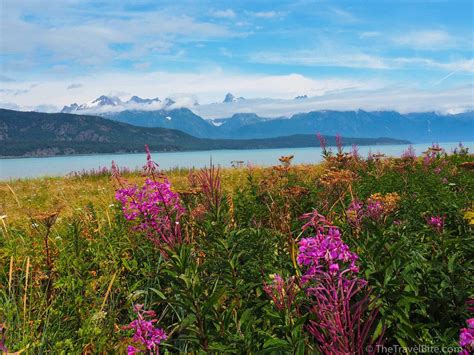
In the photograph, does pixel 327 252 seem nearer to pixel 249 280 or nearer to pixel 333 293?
pixel 333 293

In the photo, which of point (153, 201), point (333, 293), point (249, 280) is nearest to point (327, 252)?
point (333, 293)

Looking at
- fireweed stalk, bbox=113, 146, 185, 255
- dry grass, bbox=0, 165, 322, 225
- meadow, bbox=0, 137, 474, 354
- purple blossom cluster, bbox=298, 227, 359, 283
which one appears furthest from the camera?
dry grass, bbox=0, 165, 322, 225

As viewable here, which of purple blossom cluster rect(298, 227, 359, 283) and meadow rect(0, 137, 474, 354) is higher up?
purple blossom cluster rect(298, 227, 359, 283)

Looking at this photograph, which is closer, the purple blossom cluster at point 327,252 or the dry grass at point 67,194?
the purple blossom cluster at point 327,252

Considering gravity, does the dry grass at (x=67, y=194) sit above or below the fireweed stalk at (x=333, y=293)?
below

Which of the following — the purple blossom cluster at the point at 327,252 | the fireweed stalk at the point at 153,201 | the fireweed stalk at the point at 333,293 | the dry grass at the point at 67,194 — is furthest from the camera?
the dry grass at the point at 67,194

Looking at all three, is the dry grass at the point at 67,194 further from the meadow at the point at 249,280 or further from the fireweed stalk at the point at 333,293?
the fireweed stalk at the point at 333,293

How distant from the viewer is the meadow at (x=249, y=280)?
2219 millimetres

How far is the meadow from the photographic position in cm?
222

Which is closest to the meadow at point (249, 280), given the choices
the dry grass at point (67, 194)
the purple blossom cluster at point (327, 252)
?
the purple blossom cluster at point (327, 252)

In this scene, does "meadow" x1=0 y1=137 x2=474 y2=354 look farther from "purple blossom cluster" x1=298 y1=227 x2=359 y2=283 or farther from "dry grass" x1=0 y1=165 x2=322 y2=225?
"dry grass" x1=0 y1=165 x2=322 y2=225

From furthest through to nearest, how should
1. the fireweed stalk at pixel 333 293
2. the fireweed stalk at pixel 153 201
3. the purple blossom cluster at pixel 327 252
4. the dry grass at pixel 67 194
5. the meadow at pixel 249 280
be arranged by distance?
the dry grass at pixel 67 194 < the fireweed stalk at pixel 153 201 < the meadow at pixel 249 280 < the purple blossom cluster at pixel 327 252 < the fireweed stalk at pixel 333 293

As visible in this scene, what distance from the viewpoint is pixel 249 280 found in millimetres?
3666

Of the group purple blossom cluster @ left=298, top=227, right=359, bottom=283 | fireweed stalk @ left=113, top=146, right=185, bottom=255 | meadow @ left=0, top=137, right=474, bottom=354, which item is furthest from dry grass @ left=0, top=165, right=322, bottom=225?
purple blossom cluster @ left=298, top=227, right=359, bottom=283
